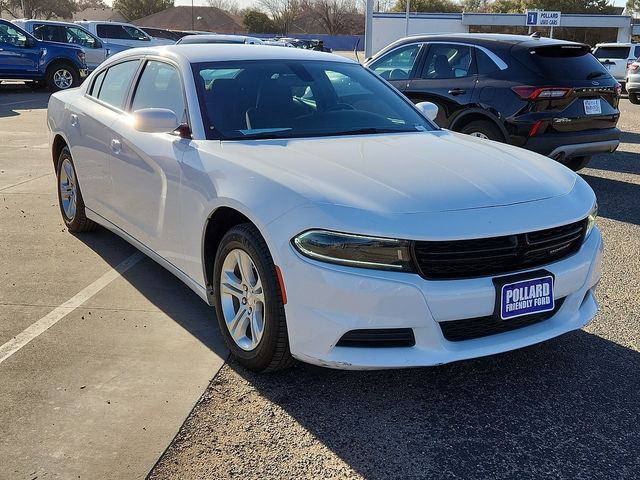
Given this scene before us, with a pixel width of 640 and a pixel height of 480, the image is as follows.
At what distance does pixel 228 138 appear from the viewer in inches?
151

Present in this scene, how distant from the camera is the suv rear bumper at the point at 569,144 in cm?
712

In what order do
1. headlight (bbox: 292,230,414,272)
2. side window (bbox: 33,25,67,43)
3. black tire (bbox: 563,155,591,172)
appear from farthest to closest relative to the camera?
1. side window (bbox: 33,25,67,43)
2. black tire (bbox: 563,155,591,172)
3. headlight (bbox: 292,230,414,272)

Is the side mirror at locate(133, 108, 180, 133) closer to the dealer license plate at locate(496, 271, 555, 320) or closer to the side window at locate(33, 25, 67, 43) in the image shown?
the dealer license plate at locate(496, 271, 555, 320)

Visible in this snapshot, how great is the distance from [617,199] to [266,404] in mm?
5581

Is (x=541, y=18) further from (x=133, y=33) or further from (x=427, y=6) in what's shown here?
(x=427, y=6)

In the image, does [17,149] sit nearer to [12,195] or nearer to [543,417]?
[12,195]

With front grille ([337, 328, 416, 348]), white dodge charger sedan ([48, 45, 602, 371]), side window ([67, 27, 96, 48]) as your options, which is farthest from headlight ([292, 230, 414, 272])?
side window ([67, 27, 96, 48])

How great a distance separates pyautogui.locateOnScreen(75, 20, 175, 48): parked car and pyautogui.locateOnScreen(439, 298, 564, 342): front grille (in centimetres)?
2293

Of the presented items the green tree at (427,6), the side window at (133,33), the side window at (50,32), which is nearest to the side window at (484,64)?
the side window at (50,32)

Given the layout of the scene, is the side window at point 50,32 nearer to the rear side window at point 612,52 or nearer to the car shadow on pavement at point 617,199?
the car shadow on pavement at point 617,199

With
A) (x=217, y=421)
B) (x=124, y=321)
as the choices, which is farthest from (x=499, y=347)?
(x=124, y=321)

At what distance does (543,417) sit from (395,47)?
683 cm

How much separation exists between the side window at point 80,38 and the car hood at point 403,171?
20.2 metres

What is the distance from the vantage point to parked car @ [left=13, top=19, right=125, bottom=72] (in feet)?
68.3
